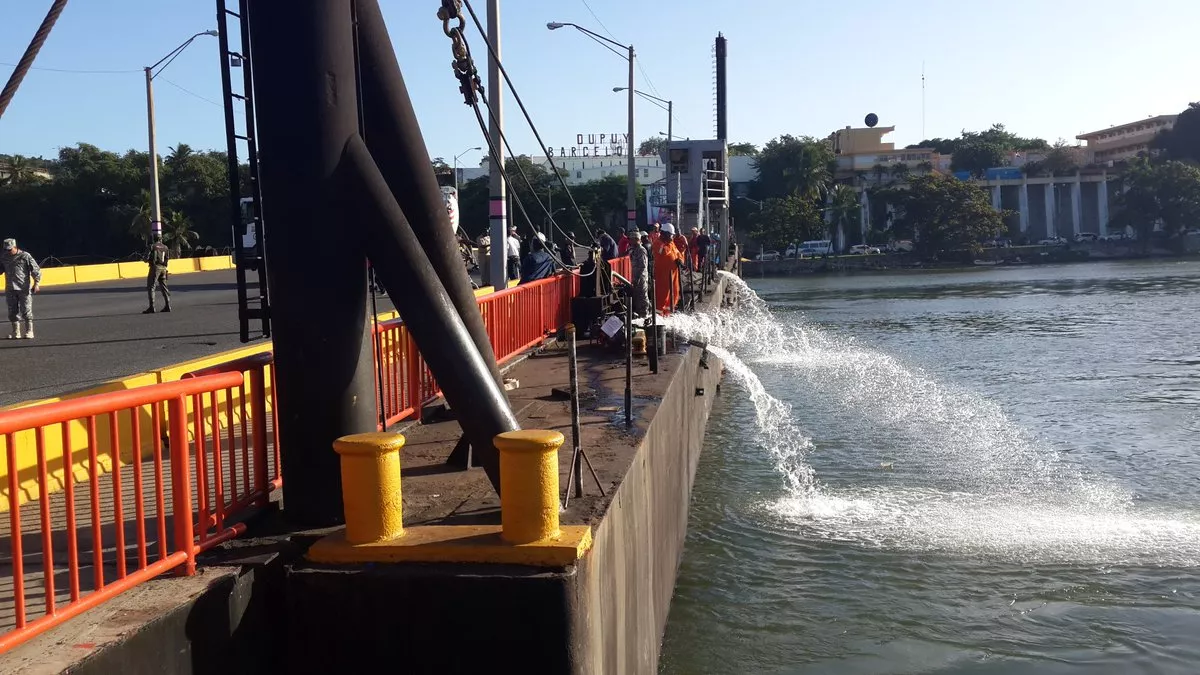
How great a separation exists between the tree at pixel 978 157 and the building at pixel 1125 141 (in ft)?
48.5

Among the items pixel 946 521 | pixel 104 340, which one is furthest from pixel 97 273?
pixel 946 521

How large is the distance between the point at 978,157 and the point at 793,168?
33278mm

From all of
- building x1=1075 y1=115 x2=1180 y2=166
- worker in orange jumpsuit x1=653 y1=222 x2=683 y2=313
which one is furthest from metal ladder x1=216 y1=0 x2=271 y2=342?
building x1=1075 y1=115 x2=1180 y2=166

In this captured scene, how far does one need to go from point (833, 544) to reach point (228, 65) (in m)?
7.54

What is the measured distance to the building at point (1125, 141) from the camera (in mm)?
142125

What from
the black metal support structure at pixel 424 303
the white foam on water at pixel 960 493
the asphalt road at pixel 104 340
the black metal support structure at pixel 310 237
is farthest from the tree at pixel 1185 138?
the black metal support structure at pixel 310 237

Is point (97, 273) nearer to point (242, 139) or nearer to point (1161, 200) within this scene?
point (242, 139)

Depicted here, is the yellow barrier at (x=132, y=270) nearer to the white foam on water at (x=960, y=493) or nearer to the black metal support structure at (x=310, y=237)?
the white foam on water at (x=960, y=493)

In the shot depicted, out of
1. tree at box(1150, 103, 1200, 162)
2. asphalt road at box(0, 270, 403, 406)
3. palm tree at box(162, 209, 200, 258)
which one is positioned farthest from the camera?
tree at box(1150, 103, 1200, 162)

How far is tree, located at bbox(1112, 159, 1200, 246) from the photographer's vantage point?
109m

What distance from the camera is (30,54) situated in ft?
17.0

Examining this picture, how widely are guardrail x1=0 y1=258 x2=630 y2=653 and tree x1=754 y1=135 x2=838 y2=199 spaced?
107 m

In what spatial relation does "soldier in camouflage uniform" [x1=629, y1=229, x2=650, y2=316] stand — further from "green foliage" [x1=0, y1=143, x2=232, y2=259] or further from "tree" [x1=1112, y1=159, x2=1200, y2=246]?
"tree" [x1=1112, y1=159, x2=1200, y2=246]

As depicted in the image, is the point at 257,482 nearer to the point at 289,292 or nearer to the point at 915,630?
the point at 289,292
